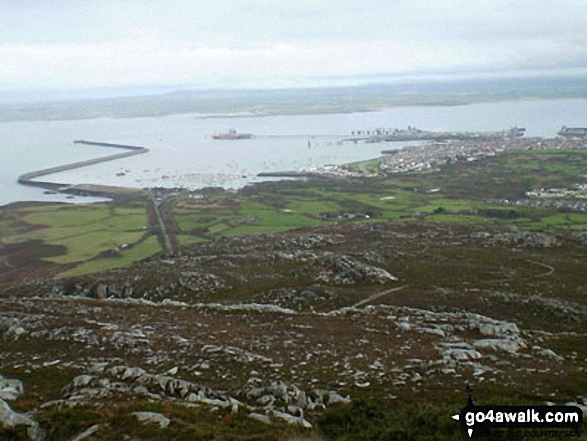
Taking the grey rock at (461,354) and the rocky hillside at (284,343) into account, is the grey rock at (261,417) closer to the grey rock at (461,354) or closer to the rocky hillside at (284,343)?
the rocky hillside at (284,343)

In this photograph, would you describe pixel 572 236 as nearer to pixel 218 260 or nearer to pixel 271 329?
pixel 218 260

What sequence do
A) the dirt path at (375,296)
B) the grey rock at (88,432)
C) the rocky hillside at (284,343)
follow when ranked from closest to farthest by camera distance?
the grey rock at (88,432) → the rocky hillside at (284,343) → the dirt path at (375,296)

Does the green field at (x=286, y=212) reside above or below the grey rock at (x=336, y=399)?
below

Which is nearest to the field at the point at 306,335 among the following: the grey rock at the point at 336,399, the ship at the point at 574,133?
the grey rock at the point at 336,399

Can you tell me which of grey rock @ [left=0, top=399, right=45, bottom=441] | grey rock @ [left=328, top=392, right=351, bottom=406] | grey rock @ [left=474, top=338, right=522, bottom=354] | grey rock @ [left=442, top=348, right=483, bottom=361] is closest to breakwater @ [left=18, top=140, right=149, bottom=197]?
grey rock @ [left=474, top=338, right=522, bottom=354]

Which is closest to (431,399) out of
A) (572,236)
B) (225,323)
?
(225,323)

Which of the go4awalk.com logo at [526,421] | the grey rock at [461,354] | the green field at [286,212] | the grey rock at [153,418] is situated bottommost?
the green field at [286,212]

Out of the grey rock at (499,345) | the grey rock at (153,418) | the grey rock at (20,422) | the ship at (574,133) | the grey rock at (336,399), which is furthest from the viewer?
the ship at (574,133)

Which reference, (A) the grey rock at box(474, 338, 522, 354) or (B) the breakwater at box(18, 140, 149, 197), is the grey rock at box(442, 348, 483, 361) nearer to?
(A) the grey rock at box(474, 338, 522, 354)

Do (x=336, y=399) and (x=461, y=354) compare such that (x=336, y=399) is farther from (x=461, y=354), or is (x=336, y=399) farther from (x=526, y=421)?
(x=461, y=354)
